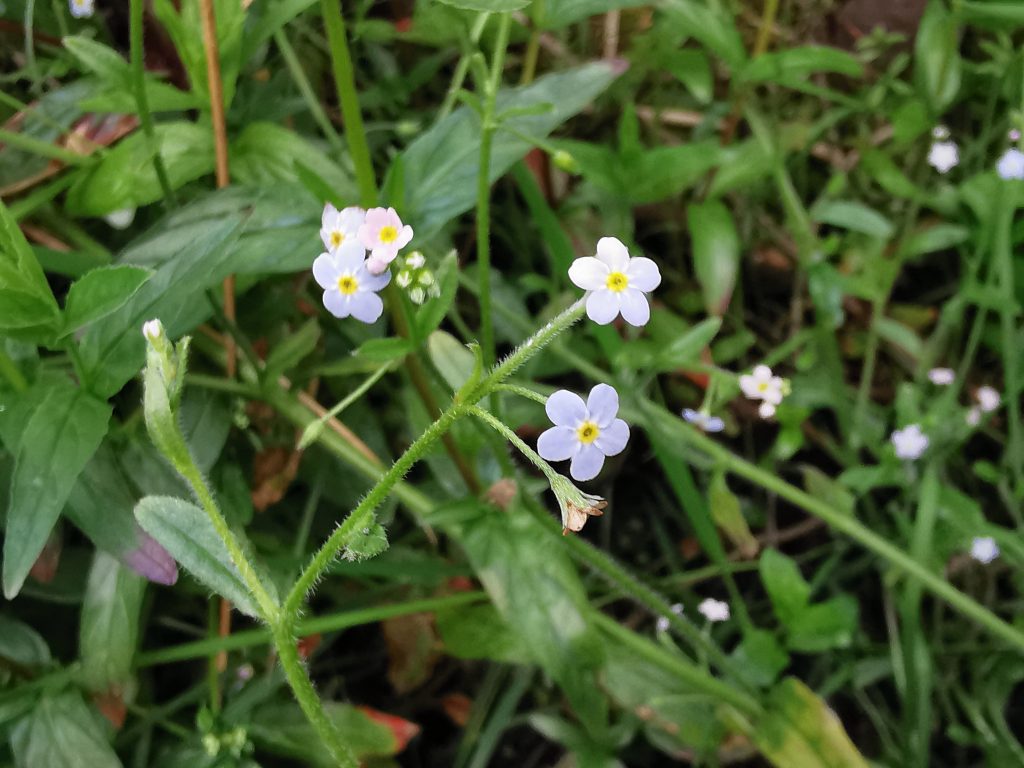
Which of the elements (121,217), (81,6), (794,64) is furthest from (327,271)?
(794,64)

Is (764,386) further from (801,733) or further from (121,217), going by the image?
(121,217)

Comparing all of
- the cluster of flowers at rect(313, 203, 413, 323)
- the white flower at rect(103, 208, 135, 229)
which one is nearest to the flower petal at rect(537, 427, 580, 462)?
the cluster of flowers at rect(313, 203, 413, 323)

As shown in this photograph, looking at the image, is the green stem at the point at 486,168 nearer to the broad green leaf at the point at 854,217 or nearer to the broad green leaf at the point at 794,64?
the broad green leaf at the point at 794,64

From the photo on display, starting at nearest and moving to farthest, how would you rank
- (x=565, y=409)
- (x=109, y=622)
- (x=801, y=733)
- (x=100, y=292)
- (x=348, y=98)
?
(x=565, y=409)
(x=100, y=292)
(x=348, y=98)
(x=109, y=622)
(x=801, y=733)

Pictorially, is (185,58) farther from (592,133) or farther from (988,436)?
(988,436)

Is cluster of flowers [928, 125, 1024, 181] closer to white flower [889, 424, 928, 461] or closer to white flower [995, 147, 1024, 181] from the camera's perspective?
white flower [995, 147, 1024, 181]
